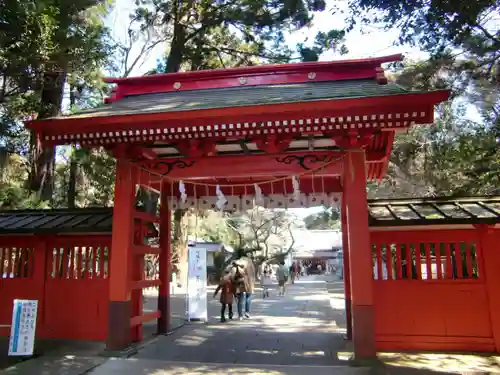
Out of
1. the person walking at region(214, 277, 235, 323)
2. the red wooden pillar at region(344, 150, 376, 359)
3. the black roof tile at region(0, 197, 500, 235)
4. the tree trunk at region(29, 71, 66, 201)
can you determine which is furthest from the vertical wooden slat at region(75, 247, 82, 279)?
the red wooden pillar at region(344, 150, 376, 359)

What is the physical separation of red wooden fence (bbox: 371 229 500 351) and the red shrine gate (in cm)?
101

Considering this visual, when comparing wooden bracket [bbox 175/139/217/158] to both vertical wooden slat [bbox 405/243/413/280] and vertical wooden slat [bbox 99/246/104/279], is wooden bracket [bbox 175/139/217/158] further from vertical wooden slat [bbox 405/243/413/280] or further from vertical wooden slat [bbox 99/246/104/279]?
vertical wooden slat [bbox 405/243/413/280]

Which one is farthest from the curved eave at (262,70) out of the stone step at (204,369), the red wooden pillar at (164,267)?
the stone step at (204,369)

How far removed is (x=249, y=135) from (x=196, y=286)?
5365 millimetres

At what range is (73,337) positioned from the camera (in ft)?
26.0

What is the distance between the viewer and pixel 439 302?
7.00m

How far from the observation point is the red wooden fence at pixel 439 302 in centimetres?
688

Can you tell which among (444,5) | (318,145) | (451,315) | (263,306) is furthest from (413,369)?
(263,306)

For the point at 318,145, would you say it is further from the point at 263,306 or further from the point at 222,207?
the point at 263,306

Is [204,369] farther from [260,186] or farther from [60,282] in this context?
[260,186]

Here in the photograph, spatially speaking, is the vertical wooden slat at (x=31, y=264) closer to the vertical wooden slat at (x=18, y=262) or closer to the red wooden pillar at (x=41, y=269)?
the red wooden pillar at (x=41, y=269)

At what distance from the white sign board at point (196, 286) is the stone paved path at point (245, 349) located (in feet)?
1.54

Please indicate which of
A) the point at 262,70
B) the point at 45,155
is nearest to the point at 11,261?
the point at 45,155

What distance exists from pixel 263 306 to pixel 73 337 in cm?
775
